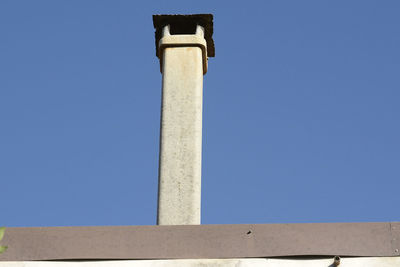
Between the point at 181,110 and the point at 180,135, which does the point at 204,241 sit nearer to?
the point at 180,135

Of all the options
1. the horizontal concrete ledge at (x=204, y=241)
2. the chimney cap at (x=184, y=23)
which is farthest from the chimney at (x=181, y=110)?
the horizontal concrete ledge at (x=204, y=241)

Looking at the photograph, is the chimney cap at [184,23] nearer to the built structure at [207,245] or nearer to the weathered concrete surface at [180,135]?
the weathered concrete surface at [180,135]

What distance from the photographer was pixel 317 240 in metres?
4.36

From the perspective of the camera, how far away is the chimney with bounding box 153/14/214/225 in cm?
636

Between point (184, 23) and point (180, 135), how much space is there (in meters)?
1.36

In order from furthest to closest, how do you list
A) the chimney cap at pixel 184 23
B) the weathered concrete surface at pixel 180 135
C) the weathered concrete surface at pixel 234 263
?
1. the chimney cap at pixel 184 23
2. the weathered concrete surface at pixel 180 135
3. the weathered concrete surface at pixel 234 263

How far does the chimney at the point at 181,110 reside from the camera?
A: 636cm

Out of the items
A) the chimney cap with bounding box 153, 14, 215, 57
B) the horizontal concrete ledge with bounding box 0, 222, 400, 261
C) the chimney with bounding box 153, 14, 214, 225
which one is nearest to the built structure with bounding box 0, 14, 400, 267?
the horizontal concrete ledge with bounding box 0, 222, 400, 261

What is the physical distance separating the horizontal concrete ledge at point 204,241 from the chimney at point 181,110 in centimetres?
183

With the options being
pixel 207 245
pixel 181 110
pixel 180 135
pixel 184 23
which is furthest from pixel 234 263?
pixel 184 23

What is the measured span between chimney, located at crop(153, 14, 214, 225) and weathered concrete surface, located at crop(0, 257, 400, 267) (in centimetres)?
186

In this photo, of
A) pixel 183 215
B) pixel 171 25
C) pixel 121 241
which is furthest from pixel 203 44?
pixel 121 241

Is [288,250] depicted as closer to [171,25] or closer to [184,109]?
[184,109]

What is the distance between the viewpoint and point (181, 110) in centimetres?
696
